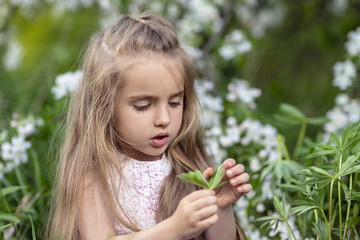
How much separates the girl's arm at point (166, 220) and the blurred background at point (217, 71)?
38 cm

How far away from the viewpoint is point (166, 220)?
59.4 inches

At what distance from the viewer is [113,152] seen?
70.1 inches

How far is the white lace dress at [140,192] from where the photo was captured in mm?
1781

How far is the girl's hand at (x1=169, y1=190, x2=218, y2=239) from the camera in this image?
1.42 m

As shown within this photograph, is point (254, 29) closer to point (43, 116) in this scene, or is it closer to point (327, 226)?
point (43, 116)

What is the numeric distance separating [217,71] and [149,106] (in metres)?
2.59

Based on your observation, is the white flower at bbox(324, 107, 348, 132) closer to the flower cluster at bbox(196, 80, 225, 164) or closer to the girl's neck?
the flower cluster at bbox(196, 80, 225, 164)

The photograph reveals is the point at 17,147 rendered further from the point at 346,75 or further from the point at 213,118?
the point at 346,75

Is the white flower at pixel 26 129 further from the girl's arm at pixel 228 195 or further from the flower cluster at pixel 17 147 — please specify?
the girl's arm at pixel 228 195

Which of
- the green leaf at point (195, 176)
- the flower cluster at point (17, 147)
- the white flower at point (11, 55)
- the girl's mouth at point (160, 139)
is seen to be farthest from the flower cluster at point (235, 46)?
the green leaf at point (195, 176)

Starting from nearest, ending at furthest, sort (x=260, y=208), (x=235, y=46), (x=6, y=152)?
(x=260, y=208)
(x=6, y=152)
(x=235, y=46)

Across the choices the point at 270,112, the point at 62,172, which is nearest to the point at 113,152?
the point at 62,172

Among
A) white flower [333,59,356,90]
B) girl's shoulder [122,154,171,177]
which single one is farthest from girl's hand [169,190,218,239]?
white flower [333,59,356,90]

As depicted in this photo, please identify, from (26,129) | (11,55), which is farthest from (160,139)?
(11,55)
